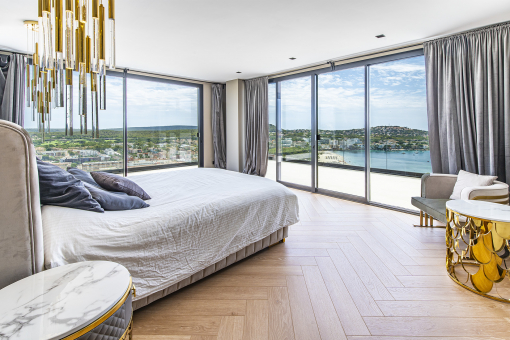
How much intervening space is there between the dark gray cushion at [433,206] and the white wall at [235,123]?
408 centimetres

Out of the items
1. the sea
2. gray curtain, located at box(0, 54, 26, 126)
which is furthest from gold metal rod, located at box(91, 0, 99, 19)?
the sea

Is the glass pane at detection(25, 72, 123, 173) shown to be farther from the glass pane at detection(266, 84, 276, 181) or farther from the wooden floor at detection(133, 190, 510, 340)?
the wooden floor at detection(133, 190, 510, 340)

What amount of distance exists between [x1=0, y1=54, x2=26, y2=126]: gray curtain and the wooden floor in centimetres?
387

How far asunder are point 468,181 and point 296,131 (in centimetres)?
324

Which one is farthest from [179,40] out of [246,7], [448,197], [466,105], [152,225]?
[448,197]

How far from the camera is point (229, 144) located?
6738mm

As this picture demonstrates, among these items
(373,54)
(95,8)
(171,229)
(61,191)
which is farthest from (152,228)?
(373,54)

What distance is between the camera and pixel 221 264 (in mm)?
2271

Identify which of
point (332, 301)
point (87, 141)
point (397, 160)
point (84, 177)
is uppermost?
point (87, 141)

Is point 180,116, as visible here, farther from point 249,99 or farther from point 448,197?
point 448,197

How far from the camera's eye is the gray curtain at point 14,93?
3.83 metres

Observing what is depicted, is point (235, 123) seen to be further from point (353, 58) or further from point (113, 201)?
point (113, 201)

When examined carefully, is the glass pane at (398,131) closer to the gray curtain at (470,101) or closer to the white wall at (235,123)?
the gray curtain at (470,101)

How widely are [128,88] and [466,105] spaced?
5.58m
